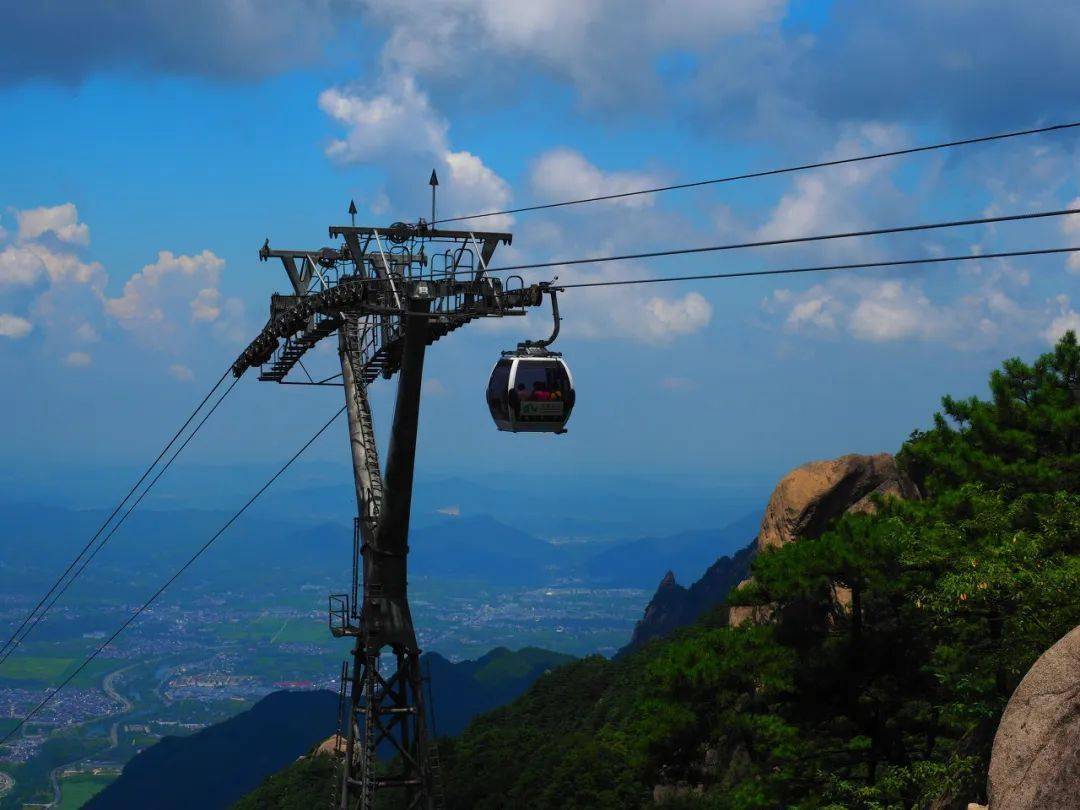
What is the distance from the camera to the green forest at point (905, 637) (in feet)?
51.8

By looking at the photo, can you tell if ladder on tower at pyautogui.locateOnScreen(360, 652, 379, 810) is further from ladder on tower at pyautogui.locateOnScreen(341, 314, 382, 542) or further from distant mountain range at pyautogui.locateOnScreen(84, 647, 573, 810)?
distant mountain range at pyautogui.locateOnScreen(84, 647, 573, 810)

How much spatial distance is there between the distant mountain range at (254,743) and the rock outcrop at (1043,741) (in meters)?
124

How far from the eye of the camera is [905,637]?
2156 centimetres

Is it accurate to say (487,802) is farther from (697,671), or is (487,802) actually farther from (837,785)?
(837,785)

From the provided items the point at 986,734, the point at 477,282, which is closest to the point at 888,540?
the point at 986,734

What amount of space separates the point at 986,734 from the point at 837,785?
179 inches

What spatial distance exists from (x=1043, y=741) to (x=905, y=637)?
30.4ft

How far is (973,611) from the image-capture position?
1638cm

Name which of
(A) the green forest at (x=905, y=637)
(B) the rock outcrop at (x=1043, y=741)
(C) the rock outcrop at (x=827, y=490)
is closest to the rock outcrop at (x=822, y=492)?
(C) the rock outcrop at (x=827, y=490)

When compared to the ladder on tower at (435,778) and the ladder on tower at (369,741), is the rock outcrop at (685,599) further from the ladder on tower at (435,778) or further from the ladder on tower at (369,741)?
the ladder on tower at (369,741)

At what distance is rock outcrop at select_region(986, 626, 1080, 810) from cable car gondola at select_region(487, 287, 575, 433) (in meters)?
8.03

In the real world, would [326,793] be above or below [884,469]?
below

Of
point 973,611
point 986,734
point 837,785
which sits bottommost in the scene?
point 837,785

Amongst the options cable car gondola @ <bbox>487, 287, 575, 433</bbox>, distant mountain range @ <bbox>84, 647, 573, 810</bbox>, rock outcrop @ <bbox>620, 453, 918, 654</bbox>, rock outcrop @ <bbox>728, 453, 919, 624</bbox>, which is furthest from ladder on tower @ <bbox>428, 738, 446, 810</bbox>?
distant mountain range @ <bbox>84, 647, 573, 810</bbox>
